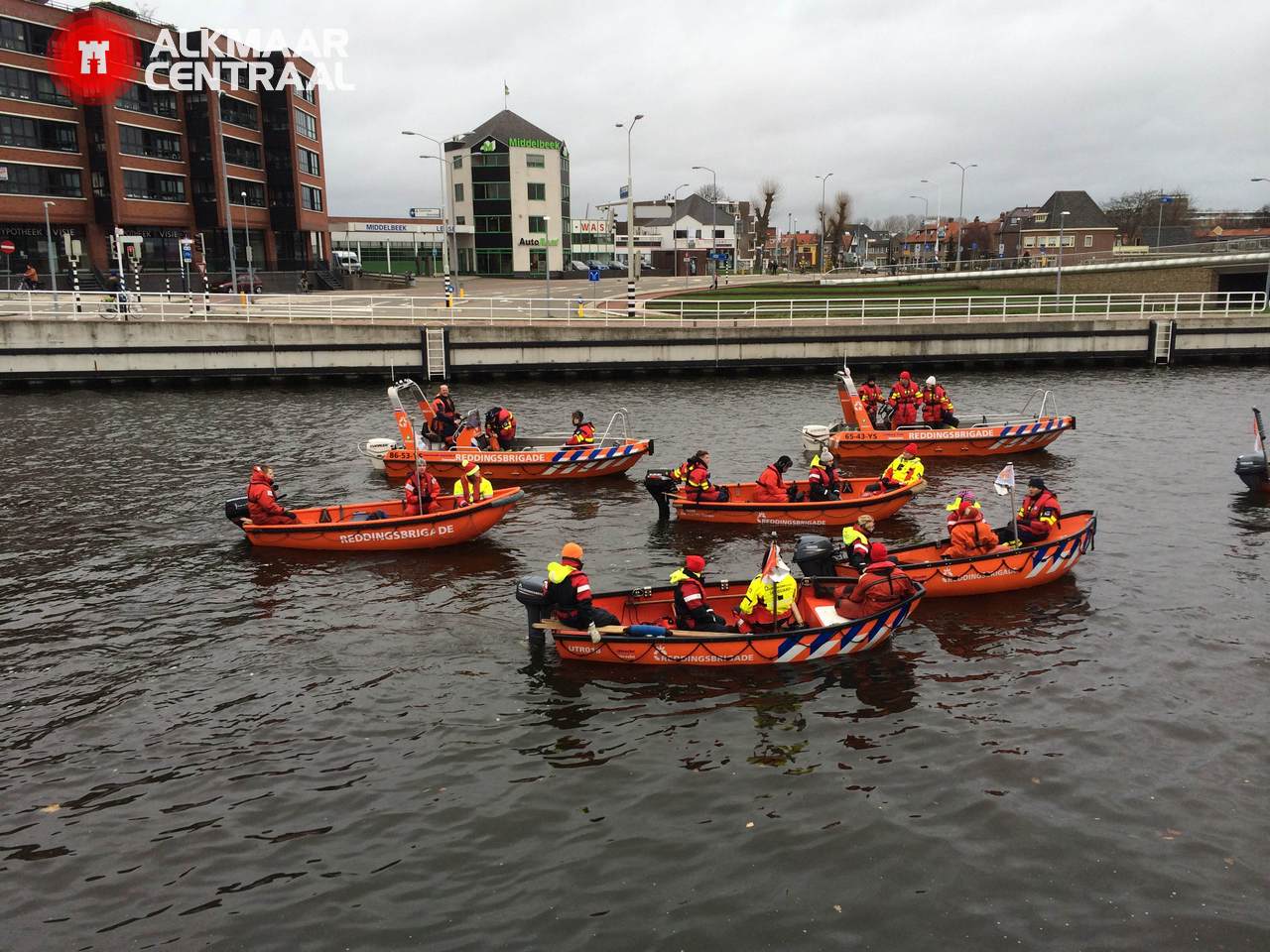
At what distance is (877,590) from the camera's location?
14328 mm

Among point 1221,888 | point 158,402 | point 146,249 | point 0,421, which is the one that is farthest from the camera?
point 146,249

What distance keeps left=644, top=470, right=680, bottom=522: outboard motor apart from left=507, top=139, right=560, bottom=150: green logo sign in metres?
81.8

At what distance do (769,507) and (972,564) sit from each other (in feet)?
17.4

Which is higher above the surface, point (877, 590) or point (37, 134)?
point (37, 134)

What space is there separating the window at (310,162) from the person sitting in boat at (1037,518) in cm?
7830

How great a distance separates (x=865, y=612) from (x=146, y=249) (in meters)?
70.0

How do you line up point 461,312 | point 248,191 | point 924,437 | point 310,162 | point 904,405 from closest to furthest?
1. point 924,437
2. point 904,405
3. point 461,312
4. point 248,191
5. point 310,162

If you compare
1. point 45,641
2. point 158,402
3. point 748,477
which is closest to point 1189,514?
point 748,477

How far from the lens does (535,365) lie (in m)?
44.6

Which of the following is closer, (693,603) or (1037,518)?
(693,603)

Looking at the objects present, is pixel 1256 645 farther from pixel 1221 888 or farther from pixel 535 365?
pixel 535 365

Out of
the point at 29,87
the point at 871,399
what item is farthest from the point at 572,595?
the point at 29,87

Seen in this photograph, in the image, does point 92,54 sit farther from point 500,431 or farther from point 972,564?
point 972,564

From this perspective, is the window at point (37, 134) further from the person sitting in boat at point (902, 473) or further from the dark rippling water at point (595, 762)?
the person sitting in boat at point (902, 473)
